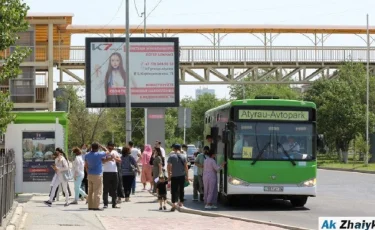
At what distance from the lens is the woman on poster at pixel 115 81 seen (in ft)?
131

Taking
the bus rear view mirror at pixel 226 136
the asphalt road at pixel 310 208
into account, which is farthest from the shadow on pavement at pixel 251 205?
the bus rear view mirror at pixel 226 136

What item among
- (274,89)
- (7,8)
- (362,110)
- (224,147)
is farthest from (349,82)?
(7,8)

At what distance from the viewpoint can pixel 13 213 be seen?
20.8m

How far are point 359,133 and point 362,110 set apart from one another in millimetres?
1895

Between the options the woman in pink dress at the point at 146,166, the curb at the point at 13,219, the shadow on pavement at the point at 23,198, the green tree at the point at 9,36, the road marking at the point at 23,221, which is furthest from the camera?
the woman in pink dress at the point at 146,166

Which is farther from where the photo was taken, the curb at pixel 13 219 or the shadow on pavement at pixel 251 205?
the shadow on pavement at pixel 251 205

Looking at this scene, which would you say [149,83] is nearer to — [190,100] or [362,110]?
[362,110]

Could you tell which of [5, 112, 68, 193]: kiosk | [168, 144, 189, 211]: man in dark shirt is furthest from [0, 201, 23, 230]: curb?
[5, 112, 68, 193]: kiosk

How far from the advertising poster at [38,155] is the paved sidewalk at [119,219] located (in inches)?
139

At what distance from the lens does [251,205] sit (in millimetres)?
27094

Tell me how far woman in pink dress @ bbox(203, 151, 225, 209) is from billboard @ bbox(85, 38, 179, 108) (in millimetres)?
14322

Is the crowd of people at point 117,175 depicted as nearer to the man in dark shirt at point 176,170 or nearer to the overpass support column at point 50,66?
the man in dark shirt at point 176,170

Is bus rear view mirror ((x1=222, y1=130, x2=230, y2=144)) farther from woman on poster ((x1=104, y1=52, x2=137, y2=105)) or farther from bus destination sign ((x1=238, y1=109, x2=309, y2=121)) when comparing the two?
woman on poster ((x1=104, y1=52, x2=137, y2=105))

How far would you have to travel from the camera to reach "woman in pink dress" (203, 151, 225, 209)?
2519 cm
